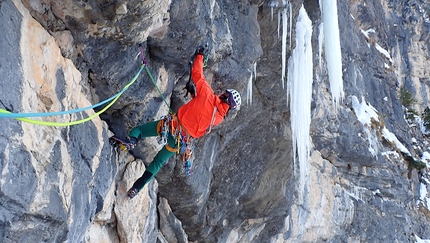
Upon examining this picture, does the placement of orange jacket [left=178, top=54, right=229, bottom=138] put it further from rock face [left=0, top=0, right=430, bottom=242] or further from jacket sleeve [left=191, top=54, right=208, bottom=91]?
rock face [left=0, top=0, right=430, bottom=242]

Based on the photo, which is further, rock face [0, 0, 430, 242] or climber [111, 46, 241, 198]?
climber [111, 46, 241, 198]

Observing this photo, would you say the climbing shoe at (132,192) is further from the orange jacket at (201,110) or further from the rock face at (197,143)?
the orange jacket at (201,110)

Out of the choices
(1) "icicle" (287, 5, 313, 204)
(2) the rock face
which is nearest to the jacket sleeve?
(2) the rock face

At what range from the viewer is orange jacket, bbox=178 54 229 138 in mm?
3709

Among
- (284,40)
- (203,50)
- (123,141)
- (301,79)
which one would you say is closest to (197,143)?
(203,50)

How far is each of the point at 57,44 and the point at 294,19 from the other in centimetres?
379

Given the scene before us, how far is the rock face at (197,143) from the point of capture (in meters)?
2.43

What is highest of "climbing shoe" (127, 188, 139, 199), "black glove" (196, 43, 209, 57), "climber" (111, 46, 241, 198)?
"black glove" (196, 43, 209, 57)

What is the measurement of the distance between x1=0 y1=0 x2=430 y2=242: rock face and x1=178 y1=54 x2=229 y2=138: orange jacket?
465 millimetres

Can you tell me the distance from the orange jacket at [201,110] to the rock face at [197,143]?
1.53 feet

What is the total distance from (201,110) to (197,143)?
5.12 ft

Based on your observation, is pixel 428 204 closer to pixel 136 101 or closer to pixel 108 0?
pixel 136 101

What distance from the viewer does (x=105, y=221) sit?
12.5 ft

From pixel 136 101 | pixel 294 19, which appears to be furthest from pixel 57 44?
pixel 294 19
